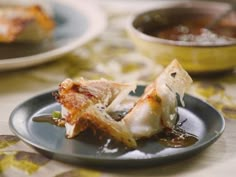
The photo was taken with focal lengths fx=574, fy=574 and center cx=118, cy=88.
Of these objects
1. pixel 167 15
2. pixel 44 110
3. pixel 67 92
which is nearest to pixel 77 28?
pixel 167 15

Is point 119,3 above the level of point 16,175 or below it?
below

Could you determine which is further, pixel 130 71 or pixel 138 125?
pixel 130 71

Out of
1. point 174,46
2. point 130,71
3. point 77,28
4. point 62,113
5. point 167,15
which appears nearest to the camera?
point 62,113

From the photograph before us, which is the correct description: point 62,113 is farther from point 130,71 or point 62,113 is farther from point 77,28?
point 77,28

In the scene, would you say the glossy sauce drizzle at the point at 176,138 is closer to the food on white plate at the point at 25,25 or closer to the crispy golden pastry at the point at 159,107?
the crispy golden pastry at the point at 159,107

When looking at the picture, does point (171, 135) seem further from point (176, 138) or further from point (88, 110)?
point (88, 110)

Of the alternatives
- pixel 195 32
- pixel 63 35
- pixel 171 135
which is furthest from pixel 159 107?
pixel 63 35
